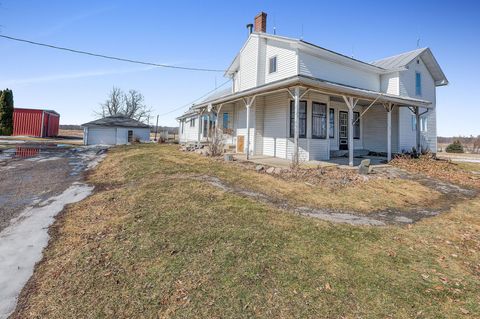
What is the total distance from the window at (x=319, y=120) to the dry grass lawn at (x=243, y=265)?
7.96 metres

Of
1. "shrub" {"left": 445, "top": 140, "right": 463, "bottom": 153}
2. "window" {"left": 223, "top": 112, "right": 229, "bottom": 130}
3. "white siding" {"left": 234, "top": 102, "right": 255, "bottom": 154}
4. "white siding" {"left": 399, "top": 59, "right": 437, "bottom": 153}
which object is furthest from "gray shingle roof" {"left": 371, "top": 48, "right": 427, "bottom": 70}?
"shrub" {"left": 445, "top": 140, "right": 463, "bottom": 153}

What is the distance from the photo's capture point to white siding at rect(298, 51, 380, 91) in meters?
14.2

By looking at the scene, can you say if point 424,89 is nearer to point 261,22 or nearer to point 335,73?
point 335,73

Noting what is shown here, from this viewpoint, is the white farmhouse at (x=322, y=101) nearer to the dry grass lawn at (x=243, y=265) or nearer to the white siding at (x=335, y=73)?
the white siding at (x=335, y=73)

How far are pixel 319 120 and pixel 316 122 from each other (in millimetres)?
275

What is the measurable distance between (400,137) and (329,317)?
1730 cm

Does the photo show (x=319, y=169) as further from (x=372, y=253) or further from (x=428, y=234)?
(x=372, y=253)

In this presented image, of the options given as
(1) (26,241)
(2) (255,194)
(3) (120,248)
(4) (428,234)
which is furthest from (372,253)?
(1) (26,241)

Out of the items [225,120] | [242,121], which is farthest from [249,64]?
[225,120]

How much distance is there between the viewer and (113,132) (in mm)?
37531

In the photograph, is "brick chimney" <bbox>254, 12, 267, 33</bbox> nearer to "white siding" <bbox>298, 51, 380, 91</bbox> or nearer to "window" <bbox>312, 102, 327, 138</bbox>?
"white siding" <bbox>298, 51, 380, 91</bbox>

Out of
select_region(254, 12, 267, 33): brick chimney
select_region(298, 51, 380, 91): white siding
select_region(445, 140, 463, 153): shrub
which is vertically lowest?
select_region(445, 140, 463, 153): shrub

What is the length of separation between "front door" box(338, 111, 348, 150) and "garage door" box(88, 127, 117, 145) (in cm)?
3279

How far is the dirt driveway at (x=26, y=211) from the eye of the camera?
3770 mm
